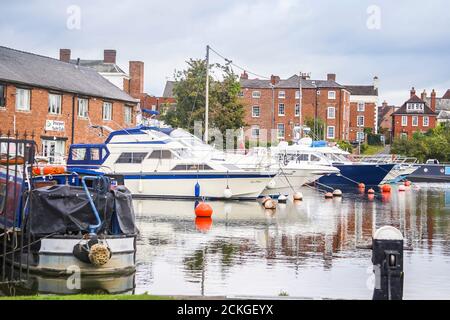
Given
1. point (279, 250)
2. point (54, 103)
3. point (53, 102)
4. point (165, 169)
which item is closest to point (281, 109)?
point (54, 103)

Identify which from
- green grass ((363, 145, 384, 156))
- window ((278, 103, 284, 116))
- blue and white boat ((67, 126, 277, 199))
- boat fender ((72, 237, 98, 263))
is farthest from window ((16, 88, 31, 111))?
green grass ((363, 145, 384, 156))

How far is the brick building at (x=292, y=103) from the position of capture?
4262 inches

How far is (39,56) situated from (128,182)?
16166mm

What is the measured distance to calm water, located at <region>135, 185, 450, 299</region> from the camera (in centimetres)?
1697

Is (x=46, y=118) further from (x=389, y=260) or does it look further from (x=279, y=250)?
(x=389, y=260)

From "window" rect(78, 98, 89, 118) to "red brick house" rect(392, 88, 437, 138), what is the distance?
7948 cm

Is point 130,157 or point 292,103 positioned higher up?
point 292,103

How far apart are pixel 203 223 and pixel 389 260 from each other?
18593 millimetres

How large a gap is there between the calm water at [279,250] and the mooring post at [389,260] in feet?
2.67

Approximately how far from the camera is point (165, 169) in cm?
4172

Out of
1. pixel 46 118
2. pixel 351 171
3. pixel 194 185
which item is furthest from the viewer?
pixel 351 171
